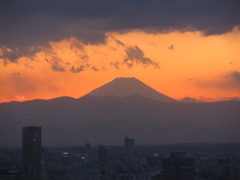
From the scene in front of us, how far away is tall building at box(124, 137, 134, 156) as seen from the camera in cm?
3987

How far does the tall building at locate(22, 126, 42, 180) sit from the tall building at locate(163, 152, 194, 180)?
5.48 metres

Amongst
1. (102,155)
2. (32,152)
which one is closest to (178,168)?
(32,152)

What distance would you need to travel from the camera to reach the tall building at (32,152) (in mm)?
25406

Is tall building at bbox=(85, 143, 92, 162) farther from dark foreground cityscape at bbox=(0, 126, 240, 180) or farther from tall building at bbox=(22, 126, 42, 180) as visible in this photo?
tall building at bbox=(22, 126, 42, 180)

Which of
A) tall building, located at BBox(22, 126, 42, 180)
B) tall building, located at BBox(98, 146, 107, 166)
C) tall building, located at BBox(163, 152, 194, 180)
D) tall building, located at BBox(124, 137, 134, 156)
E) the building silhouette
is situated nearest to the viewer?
tall building, located at BBox(163, 152, 194, 180)

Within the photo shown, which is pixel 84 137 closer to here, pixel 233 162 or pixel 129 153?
pixel 129 153

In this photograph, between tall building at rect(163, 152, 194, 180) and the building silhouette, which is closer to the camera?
tall building at rect(163, 152, 194, 180)

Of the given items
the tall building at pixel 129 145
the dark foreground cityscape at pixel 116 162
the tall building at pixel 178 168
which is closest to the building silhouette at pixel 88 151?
the dark foreground cityscape at pixel 116 162

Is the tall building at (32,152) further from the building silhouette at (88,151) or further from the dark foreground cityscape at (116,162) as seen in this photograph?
the building silhouette at (88,151)

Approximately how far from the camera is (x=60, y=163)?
33000 millimetres

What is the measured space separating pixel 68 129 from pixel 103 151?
4639 millimetres

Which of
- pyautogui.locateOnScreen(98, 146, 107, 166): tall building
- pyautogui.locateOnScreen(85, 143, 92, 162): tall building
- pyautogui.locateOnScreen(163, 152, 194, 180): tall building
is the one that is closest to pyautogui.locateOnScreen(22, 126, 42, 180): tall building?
pyautogui.locateOnScreen(163, 152, 194, 180): tall building

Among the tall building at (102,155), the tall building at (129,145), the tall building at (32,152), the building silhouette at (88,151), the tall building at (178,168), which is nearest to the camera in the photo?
the tall building at (178,168)

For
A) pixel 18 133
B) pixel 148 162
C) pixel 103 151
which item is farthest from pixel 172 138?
pixel 18 133
